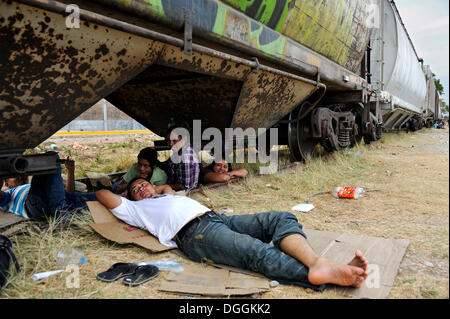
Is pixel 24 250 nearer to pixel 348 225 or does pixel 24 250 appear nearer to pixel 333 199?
pixel 348 225

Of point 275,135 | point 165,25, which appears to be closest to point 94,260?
point 165,25

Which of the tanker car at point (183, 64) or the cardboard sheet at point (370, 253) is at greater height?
the tanker car at point (183, 64)

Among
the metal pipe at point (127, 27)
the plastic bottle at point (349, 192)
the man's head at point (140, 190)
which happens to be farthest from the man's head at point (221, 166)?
the man's head at point (140, 190)

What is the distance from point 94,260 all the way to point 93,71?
1.21m

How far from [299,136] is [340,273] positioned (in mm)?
4221

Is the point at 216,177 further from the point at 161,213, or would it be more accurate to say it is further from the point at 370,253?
the point at 370,253

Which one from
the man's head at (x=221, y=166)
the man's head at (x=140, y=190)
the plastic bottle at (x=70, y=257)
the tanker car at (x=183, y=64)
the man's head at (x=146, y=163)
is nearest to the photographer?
the tanker car at (x=183, y=64)

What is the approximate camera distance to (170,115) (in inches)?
175

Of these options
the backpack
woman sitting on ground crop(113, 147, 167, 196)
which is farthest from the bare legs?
woman sitting on ground crop(113, 147, 167, 196)

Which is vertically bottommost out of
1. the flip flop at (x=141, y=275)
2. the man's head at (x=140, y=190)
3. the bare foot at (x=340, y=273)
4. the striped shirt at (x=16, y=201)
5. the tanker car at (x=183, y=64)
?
the flip flop at (x=141, y=275)

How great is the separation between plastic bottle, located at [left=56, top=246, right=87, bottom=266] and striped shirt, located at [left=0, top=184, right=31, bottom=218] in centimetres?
78

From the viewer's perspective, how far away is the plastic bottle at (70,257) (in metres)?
2.07

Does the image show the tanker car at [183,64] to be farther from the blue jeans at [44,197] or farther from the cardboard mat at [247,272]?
the cardboard mat at [247,272]

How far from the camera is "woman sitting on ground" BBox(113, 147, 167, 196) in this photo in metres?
3.44
